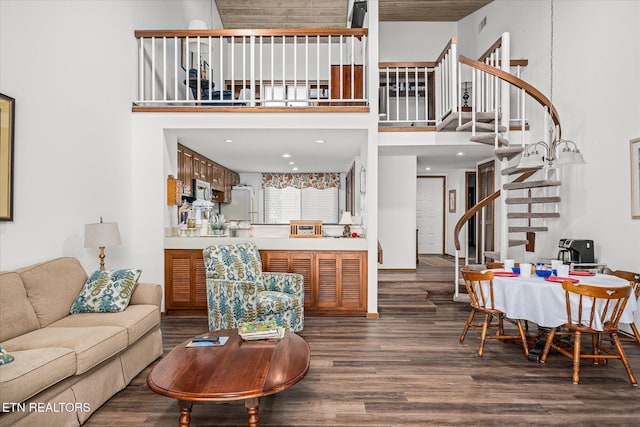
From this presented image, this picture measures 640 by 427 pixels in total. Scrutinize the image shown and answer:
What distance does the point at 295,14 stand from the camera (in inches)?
296

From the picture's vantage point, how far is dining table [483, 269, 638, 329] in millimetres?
2982

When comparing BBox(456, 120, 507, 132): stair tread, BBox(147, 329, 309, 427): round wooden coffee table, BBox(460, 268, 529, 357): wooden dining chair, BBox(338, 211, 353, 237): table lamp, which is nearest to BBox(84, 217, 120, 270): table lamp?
BBox(147, 329, 309, 427): round wooden coffee table

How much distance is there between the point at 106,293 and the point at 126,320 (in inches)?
15.8

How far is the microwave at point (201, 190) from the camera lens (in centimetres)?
592

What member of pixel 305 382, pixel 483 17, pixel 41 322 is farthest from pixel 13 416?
pixel 483 17

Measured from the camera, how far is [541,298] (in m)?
3.06

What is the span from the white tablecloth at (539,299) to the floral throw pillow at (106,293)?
10.5ft

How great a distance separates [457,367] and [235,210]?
21.5 ft

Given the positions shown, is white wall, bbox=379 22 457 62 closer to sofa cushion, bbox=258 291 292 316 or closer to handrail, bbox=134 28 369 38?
handrail, bbox=134 28 369 38

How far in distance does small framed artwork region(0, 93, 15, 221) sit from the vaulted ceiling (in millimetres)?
5519

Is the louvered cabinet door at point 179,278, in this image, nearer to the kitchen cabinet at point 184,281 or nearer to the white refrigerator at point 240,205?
the kitchen cabinet at point 184,281

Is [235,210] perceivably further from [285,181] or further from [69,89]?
[69,89]

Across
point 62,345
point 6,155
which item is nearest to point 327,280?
point 62,345

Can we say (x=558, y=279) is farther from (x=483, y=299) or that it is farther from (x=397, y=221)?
(x=397, y=221)
